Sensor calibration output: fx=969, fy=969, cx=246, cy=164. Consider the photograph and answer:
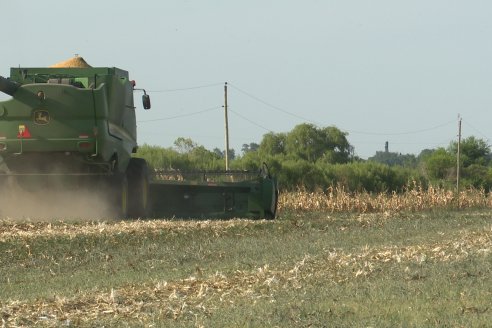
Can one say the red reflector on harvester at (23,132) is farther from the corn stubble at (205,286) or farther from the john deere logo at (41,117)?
the corn stubble at (205,286)

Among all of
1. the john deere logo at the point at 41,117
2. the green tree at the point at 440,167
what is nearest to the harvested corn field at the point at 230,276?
the john deere logo at the point at 41,117

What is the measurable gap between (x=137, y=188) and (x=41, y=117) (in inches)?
157

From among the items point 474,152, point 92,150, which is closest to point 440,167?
point 474,152

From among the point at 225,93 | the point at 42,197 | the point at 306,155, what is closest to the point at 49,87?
the point at 42,197

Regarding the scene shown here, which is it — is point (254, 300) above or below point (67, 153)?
below

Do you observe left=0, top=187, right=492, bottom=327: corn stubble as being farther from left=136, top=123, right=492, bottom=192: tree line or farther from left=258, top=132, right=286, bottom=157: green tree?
left=258, top=132, right=286, bottom=157: green tree

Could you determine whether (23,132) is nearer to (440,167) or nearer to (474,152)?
(440,167)

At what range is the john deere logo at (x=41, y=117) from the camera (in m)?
21.3

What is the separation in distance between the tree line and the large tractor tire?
20.5 m

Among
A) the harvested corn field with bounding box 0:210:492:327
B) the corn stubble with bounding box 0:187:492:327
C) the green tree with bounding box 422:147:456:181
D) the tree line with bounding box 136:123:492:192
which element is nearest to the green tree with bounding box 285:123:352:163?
the tree line with bounding box 136:123:492:192

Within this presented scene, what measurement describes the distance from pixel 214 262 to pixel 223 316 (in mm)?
7260

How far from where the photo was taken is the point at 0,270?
1658cm

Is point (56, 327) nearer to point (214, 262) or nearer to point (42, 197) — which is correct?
point (214, 262)

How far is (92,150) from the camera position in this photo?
21.6 metres
